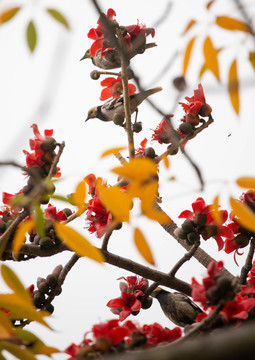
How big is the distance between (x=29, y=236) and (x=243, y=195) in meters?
0.56

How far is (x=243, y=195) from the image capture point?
1232mm

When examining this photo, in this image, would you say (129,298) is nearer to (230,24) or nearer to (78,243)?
(78,243)

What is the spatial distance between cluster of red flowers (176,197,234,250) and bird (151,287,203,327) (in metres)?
0.19

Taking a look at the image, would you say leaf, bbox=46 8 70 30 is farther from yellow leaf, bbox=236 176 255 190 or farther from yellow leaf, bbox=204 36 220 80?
yellow leaf, bbox=236 176 255 190

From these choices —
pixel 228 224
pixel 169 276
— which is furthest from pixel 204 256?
pixel 169 276

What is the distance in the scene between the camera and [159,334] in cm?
89

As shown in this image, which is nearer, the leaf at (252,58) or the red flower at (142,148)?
the leaf at (252,58)

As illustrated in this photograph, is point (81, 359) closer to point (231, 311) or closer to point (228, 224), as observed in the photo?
point (231, 311)

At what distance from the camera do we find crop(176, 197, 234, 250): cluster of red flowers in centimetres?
120

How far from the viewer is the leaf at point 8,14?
80 cm

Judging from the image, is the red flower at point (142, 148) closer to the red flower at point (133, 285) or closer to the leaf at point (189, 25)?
the red flower at point (133, 285)

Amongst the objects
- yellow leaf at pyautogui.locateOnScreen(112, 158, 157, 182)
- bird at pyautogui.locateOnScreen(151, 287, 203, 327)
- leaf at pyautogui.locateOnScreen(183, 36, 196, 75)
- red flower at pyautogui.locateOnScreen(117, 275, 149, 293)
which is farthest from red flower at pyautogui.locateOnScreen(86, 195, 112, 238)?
yellow leaf at pyautogui.locateOnScreen(112, 158, 157, 182)

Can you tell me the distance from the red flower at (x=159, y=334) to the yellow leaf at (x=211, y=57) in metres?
0.46

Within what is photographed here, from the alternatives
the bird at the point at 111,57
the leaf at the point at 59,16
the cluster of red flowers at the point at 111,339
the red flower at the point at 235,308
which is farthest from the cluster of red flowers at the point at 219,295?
the bird at the point at 111,57
